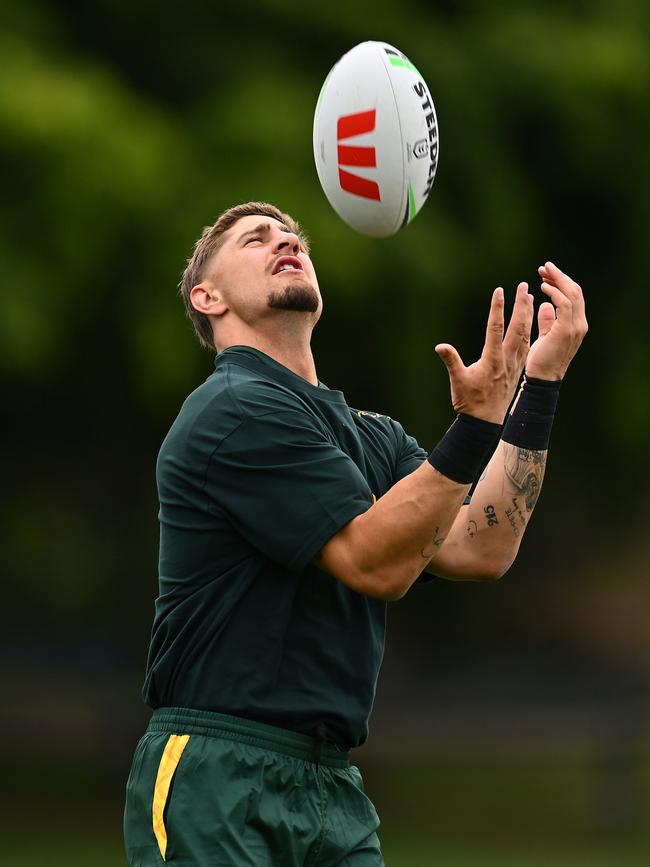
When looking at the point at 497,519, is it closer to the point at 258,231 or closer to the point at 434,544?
the point at 434,544

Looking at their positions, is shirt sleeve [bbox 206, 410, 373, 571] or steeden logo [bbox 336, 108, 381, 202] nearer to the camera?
shirt sleeve [bbox 206, 410, 373, 571]

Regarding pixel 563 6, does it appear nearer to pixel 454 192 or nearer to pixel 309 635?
pixel 454 192

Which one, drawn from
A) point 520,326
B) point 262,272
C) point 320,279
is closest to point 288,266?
point 262,272

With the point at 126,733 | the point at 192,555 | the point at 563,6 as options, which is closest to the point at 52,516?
the point at 126,733

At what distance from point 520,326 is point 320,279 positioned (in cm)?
514

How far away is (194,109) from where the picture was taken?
1020 cm

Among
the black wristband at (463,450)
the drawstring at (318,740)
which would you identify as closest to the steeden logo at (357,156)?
the black wristband at (463,450)

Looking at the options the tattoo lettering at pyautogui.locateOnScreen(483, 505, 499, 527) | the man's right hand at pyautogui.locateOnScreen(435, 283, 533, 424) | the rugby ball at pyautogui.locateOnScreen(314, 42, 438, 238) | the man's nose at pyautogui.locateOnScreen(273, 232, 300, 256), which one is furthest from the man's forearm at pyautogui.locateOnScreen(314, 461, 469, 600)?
the rugby ball at pyautogui.locateOnScreen(314, 42, 438, 238)

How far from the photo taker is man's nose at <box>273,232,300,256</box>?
16.8ft

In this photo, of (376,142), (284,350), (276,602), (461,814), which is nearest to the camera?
(276,602)

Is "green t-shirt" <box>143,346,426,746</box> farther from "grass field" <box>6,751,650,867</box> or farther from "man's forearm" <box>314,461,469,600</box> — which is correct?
"grass field" <box>6,751,650,867</box>

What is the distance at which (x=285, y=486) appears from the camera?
434 centimetres

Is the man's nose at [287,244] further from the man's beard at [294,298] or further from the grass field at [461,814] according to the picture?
the grass field at [461,814]

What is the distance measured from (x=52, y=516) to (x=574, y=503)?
16.7 feet
